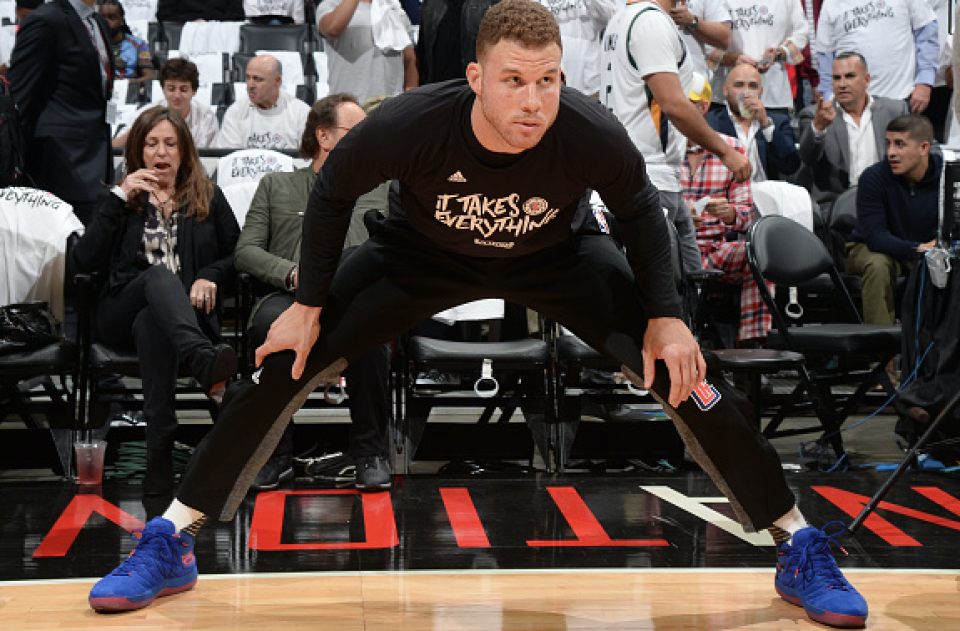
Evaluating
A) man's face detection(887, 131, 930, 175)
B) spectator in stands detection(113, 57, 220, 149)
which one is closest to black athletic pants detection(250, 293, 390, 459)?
spectator in stands detection(113, 57, 220, 149)

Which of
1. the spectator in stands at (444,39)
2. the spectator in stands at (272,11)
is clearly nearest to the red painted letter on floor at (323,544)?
the spectator in stands at (444,39)

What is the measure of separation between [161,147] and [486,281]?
2385 mm

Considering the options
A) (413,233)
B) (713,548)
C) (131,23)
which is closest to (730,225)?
(713,548)

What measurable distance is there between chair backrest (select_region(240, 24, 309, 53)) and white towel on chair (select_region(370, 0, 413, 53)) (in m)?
1.86

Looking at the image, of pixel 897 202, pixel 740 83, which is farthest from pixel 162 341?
pixel 740 83

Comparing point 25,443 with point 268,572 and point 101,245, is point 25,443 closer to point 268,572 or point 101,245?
point 101,245

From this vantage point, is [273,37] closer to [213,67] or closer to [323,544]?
[213,67]

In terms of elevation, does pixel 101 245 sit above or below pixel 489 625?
above

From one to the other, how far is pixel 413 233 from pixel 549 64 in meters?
0.63

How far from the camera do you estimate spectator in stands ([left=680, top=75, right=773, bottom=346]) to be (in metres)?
5.96

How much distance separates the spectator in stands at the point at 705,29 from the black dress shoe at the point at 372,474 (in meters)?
4.09

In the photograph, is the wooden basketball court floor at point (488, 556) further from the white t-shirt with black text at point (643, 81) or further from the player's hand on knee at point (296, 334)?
the white t-shirt with black text at point (643, 81)

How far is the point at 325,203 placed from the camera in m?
2.63

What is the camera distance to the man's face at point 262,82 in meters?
7.18
